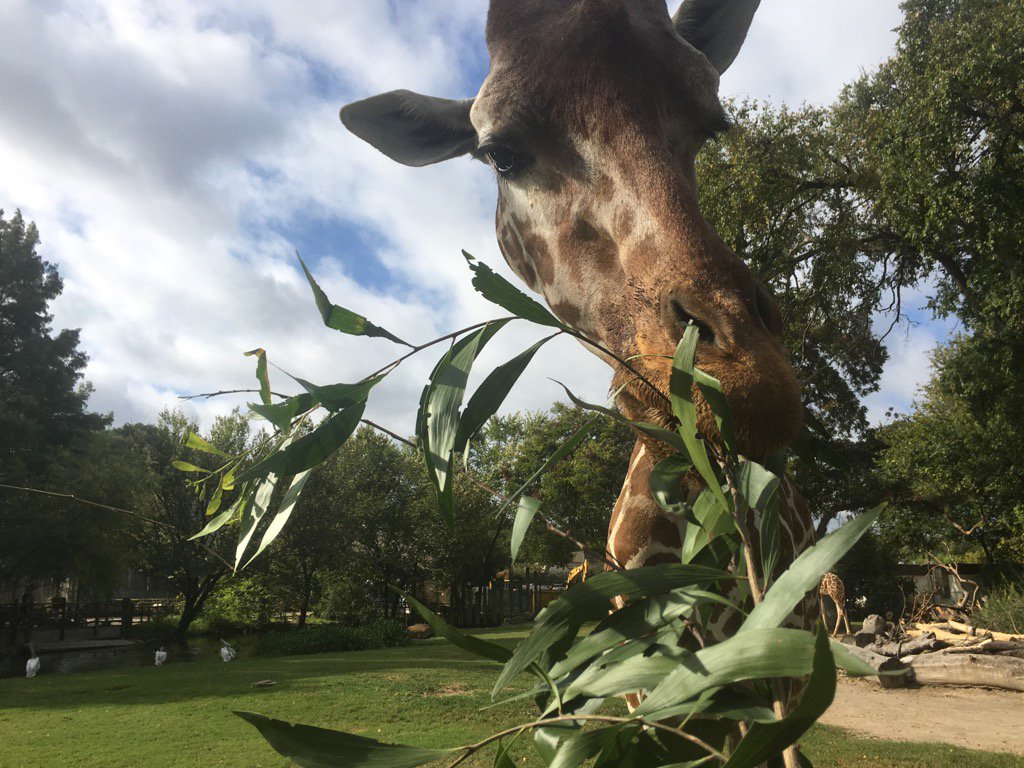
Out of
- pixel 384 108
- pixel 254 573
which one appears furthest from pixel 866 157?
pixel 254 573

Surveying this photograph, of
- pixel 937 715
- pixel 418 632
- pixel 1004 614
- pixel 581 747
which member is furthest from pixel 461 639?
pixel 418 632

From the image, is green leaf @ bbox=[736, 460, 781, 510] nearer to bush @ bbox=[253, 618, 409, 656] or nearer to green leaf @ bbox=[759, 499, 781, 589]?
green leaf @ bbox=[759, 499, 781, 589]

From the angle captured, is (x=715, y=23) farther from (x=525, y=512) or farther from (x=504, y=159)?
(x=525, y=512)

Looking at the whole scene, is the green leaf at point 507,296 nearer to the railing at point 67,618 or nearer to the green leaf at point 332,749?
the green leaf at point 332,749

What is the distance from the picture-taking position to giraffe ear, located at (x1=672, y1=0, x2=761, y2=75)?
10.7 feet

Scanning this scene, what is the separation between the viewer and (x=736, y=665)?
700 millimetres

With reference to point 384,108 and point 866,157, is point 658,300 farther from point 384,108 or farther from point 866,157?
point 866,157

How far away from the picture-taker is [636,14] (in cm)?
235

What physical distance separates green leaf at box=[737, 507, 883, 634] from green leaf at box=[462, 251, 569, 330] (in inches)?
16.9

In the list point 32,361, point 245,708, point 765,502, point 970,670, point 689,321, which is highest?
point 32,361

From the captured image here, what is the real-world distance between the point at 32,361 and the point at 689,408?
31768 millimetres

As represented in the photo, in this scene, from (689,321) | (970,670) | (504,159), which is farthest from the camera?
(970,670)

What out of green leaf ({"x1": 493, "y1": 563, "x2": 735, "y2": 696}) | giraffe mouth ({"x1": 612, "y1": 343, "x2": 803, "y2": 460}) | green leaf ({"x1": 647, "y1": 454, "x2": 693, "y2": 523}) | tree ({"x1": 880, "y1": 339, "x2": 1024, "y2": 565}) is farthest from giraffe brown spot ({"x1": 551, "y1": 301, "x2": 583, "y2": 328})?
tree ({"x1": 880, "y1": 339, "x2": 1024, "y2": 565})

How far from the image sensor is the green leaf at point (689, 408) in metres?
0.94
